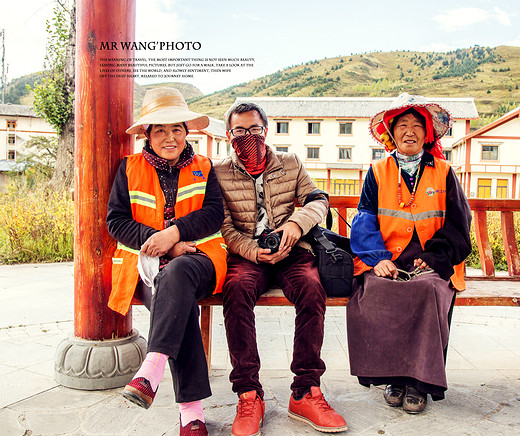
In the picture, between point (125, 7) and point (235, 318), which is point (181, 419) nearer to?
point (235, 318)

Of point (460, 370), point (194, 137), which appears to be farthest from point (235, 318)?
Result: point (194, 137)

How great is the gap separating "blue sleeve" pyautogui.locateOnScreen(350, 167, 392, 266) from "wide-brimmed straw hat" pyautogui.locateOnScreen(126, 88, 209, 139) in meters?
1.18

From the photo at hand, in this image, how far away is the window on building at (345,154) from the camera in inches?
1933

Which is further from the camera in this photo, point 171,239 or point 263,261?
point 263,261

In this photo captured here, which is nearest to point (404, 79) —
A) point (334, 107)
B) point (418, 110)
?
point (334, 107)

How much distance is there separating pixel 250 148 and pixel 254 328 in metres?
1.18

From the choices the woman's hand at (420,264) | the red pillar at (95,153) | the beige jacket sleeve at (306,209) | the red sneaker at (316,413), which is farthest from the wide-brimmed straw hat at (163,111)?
the red sneaker at (316,413)

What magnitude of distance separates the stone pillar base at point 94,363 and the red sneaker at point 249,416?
868 millimetres

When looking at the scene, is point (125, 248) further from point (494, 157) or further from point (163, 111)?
point (494, 157)

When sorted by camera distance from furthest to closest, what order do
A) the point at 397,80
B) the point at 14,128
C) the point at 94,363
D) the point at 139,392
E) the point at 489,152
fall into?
the point at 397,80 < the point at 14,128 < the point at 489,152 < the point at 94,363 < the point at 139,392

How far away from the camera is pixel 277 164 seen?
131 inches

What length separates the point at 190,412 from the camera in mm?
2434

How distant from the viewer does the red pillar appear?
9.93ft

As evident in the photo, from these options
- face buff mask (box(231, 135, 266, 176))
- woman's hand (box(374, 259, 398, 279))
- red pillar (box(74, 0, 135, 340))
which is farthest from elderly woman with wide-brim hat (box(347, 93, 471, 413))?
red pillar (box(74, 0, 135, 340))
